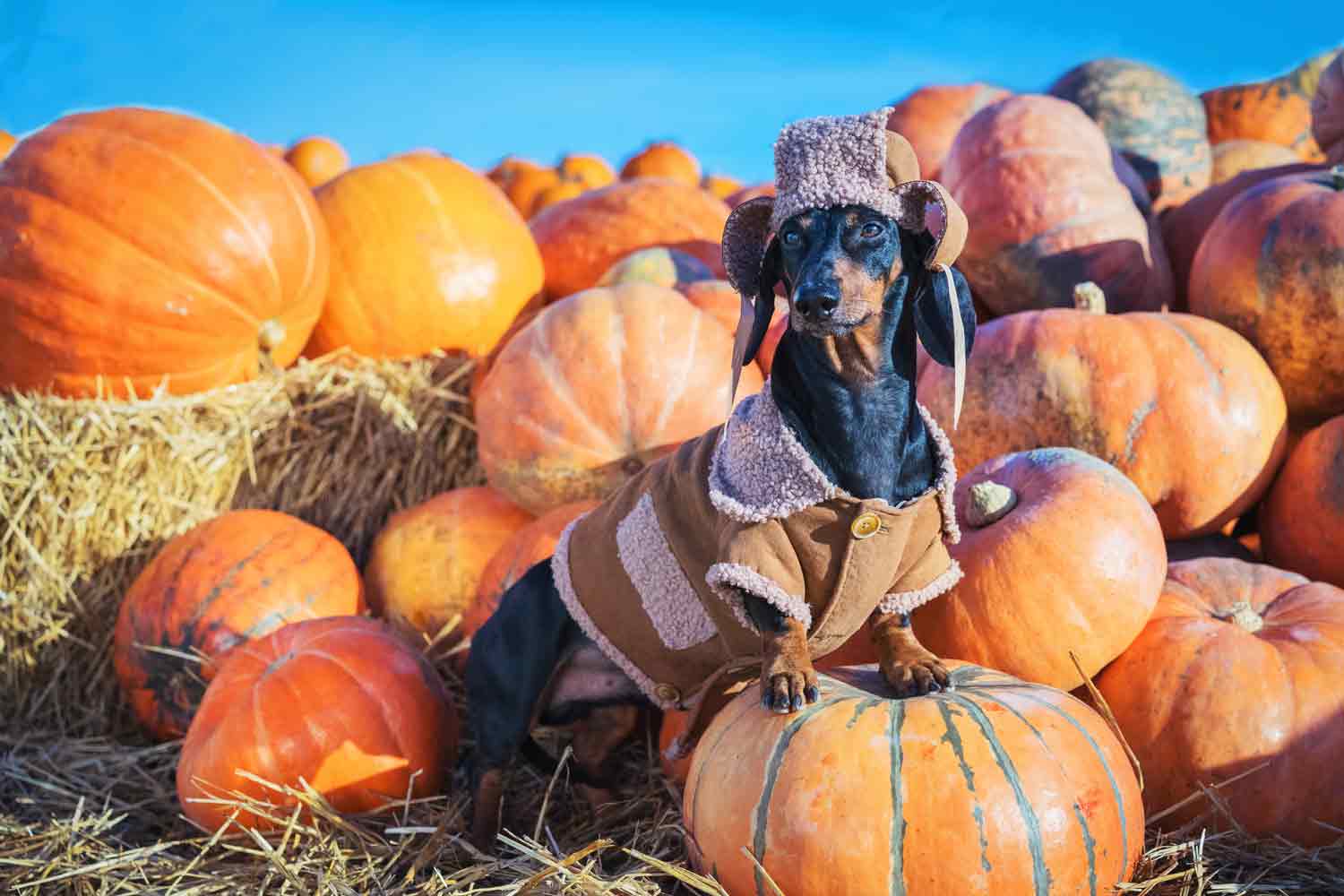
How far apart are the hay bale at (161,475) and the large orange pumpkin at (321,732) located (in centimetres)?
130

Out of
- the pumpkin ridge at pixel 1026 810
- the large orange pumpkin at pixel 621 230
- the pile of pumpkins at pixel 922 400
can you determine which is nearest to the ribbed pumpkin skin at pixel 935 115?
the pile of pumpkins at pixel 922 400

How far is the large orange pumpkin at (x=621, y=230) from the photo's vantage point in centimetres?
524

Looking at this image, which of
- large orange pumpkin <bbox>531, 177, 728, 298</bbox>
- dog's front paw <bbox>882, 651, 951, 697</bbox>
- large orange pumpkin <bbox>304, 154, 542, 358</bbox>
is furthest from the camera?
large orange pumpkin <bbox>531, 177, 728, 298</bbox>

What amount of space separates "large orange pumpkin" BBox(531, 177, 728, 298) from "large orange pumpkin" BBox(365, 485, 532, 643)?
1.70m

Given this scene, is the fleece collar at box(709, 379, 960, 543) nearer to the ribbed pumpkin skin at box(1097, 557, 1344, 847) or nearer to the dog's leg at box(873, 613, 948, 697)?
the dog's leg at box(873, 613, 948, 697)

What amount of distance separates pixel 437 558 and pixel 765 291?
6.52ft

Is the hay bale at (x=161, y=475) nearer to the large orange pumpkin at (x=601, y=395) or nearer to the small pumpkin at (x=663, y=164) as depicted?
the large orange pumpkin at (x=601, y=395)

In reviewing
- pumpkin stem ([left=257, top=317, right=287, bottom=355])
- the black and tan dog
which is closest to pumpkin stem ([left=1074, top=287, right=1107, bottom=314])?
the black and tan dog

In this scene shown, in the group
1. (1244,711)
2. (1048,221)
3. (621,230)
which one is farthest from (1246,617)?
(621,230)

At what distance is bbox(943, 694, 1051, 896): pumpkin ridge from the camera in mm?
1863

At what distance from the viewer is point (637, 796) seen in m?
2.82

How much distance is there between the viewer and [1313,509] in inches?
123

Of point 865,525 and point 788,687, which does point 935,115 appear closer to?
point 865,525

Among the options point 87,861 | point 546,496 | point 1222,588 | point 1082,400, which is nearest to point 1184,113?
point 1082,400
